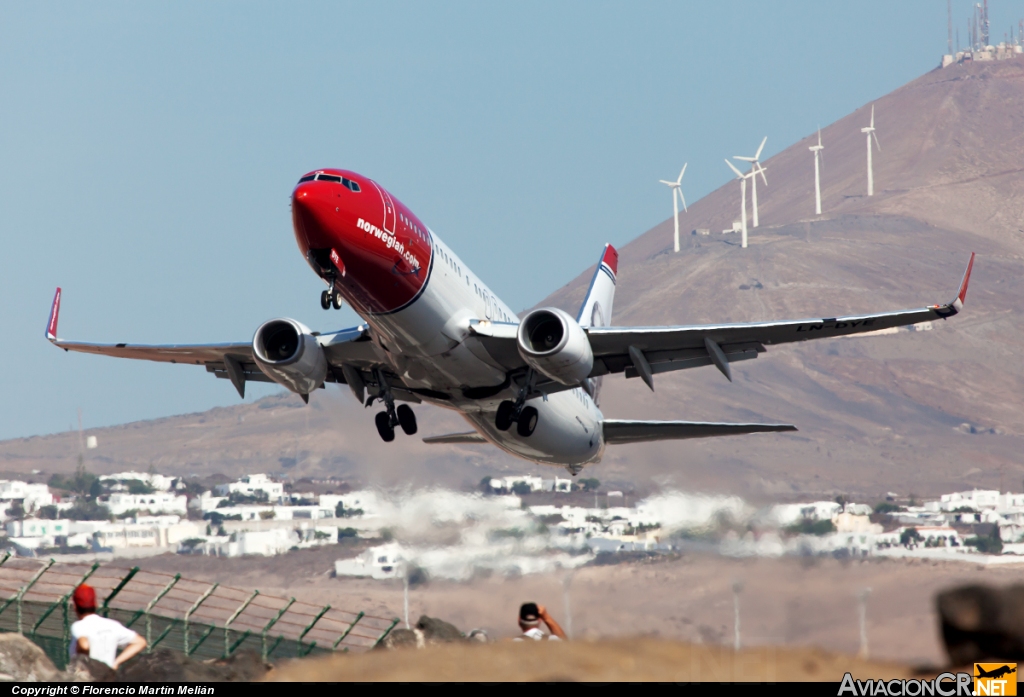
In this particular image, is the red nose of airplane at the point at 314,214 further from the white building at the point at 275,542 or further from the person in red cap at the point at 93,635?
the white building at the point at 275,542

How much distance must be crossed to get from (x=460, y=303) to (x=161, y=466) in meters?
164

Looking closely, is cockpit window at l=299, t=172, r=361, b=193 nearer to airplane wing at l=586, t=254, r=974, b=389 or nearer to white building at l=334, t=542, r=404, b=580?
airplane wing at l=586, t=254, r=974, b=389

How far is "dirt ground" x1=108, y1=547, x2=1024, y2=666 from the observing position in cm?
1625

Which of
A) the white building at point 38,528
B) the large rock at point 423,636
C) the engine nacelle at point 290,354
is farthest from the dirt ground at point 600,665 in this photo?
the white building at point 38,528

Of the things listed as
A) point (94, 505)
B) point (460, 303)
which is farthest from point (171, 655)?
point (94, 505)

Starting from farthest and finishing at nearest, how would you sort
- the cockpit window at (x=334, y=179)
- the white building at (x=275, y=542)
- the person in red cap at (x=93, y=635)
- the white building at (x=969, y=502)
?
1. the white building at (x=969, y=502)
2. the white building at (x=275, y=542)
3. the cockpit window at (x=334, y=179)
4. the person in red cap at (x=93, y=635)

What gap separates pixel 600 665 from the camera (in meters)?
14.6

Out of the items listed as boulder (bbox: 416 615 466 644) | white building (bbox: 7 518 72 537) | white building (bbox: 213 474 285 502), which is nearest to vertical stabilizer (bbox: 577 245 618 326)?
boulder (bbox: 416 615 466 644)

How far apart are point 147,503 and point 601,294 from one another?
61.6m

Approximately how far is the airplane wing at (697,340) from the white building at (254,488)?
77.3 meters

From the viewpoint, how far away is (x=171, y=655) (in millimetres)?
17094

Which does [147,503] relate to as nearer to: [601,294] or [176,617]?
[601,294]

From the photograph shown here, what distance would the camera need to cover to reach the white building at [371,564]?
43438 mm

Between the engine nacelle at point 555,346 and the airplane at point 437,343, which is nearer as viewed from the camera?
the airplane at point 437,343
